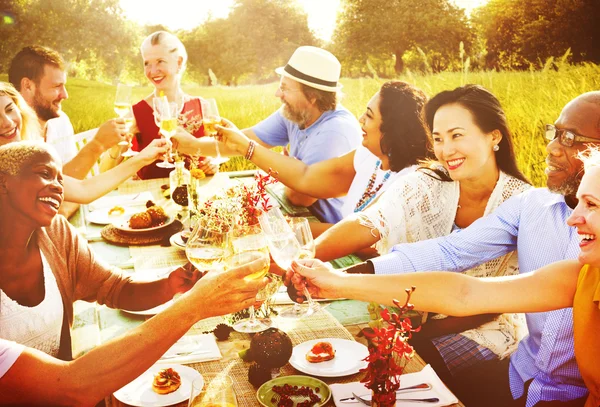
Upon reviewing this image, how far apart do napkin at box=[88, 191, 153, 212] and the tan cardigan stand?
57.6 inches

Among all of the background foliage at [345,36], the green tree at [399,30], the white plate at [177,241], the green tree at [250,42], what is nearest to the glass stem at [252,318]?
the white plate at [177,241]

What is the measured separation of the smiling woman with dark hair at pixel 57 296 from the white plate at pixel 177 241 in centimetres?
61

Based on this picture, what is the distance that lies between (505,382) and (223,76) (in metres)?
21.1

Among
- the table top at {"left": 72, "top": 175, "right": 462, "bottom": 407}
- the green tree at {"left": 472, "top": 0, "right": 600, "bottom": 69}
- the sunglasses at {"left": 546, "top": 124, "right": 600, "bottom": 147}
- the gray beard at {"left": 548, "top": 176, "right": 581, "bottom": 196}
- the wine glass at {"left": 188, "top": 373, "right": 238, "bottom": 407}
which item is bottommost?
the table top at {"left": 72, "top": 175, "right": 462, "bottom": 407}

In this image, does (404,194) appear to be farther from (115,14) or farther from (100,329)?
(115,14)

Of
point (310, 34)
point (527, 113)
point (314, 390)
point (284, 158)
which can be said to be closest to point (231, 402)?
point (314, 390)

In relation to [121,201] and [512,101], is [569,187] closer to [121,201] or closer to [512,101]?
[121,201]

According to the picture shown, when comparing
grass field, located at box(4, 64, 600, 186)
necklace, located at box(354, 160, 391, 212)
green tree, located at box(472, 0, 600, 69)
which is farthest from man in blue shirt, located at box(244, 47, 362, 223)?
green tree, located at box(472, 0, 600, 69)

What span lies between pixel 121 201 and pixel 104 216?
35 centimetres

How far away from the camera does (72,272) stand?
1.90 metres

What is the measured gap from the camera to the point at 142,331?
54.5 inches

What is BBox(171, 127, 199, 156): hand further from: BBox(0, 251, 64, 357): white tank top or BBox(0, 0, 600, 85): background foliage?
BBox(0, 251, 64, 357): white tank top

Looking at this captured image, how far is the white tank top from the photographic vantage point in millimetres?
1552

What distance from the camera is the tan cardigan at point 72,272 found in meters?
1.76
